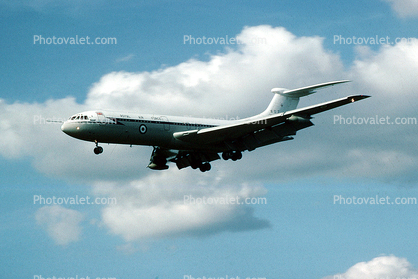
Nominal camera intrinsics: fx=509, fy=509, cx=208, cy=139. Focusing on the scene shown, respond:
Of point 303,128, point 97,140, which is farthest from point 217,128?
point 97,140

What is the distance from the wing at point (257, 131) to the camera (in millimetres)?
40906

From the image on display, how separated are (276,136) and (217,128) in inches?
213

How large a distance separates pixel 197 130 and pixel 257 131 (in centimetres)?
538

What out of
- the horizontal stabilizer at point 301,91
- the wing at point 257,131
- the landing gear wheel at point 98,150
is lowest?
the landing gear wheel at point 98,150

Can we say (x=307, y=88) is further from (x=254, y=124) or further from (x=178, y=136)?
(x=178, y=136)

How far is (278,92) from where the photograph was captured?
50.1 meters

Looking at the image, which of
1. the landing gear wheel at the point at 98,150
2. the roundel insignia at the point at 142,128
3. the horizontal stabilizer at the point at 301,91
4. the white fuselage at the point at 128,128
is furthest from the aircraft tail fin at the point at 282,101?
the landing gear wheel at the point at 98,150

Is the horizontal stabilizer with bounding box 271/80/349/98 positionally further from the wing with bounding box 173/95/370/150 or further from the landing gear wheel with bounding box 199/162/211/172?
the landing gear wheel with bounding box 199/162/211/172

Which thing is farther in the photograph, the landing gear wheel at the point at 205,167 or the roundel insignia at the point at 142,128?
the landing gear wheel at the point at 205,167

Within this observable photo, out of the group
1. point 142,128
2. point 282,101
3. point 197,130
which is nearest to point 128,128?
point 142,128

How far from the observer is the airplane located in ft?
131

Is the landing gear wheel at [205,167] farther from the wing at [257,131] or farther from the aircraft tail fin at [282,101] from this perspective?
the aircraft tail fin at [282,101]

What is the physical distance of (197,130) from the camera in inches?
1697

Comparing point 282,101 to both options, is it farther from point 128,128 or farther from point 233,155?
point 128,128
